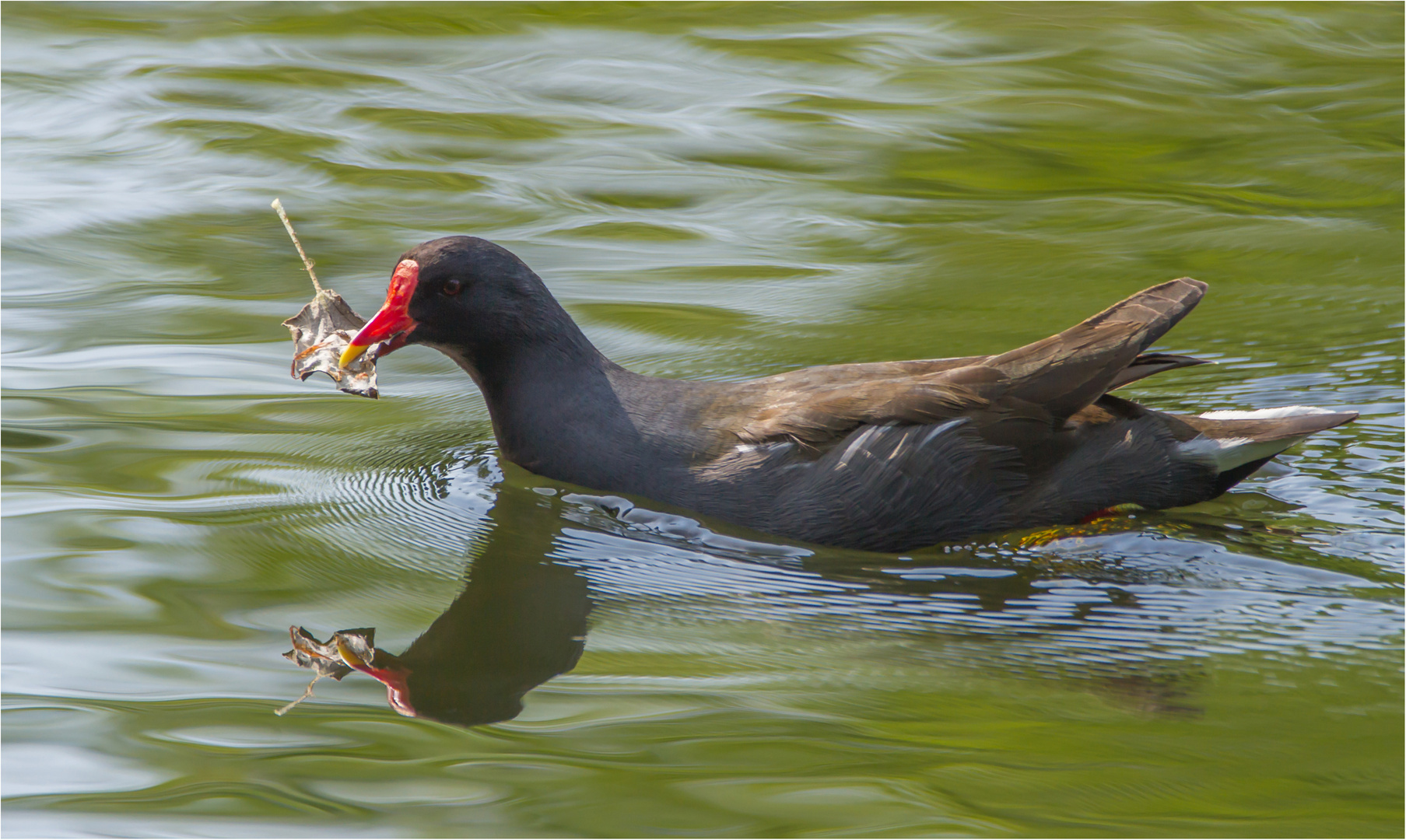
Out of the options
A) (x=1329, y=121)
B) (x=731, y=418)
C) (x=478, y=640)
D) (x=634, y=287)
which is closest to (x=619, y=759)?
(x=478, y=640)

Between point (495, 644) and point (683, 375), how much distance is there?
2298mm

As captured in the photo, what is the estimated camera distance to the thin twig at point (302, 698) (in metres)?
3.34

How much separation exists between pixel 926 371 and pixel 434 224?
3925mm

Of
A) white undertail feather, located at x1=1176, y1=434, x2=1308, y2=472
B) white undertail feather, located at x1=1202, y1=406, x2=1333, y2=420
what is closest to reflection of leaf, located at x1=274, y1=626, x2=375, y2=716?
white undertail feather, located at x1=1176, y1=434, x2=1308, y2=472

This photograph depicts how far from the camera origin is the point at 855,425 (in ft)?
14.1

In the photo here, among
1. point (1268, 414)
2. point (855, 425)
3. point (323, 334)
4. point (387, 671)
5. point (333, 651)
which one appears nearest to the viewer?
point (387, 671)

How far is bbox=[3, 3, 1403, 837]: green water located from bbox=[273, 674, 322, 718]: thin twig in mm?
35

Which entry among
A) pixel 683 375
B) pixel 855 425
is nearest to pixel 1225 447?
pixel 855 425

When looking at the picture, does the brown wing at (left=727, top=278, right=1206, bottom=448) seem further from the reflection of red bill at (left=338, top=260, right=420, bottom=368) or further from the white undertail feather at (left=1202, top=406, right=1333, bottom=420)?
the reflection of red bill at (left=338, top=260, right=420, bottom=368)

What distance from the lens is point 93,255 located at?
7.16 meters

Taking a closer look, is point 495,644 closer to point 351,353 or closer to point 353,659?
point 353,659

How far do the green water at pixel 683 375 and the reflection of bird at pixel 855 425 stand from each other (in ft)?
0.53

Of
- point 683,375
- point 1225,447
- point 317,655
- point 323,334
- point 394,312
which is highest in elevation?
point 394,312

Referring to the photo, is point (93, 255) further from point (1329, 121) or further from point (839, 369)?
point (1329, 121)
